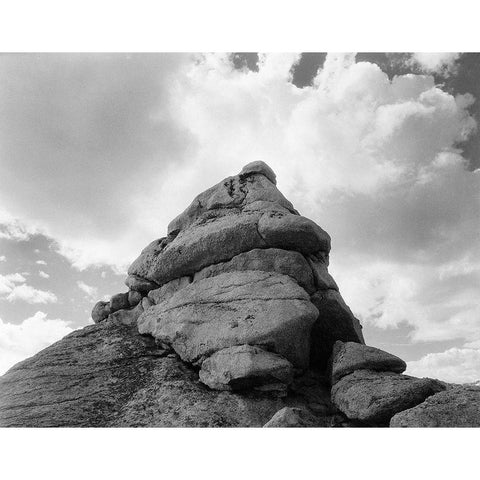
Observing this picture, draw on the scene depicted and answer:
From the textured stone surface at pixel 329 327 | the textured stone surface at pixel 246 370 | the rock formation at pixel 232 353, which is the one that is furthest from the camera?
the textured stone surface at pixel 329 327

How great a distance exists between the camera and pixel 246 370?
50.2ft

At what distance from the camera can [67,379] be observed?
17.1m

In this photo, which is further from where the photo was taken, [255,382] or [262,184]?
[262,184]

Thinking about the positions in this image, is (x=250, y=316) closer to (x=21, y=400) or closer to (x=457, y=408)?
(x=457, y=408)

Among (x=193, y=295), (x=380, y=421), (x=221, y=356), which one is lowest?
(x=380, y=421)

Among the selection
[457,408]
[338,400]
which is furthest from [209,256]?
[457,408]

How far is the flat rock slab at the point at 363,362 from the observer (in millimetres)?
16312

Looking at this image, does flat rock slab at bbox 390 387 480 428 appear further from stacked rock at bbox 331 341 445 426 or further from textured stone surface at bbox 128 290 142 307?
textured stone surface at bbox 128 290 142 307

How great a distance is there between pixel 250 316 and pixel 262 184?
9680mm

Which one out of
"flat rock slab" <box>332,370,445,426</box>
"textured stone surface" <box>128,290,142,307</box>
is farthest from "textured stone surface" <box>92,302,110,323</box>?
"flat rock slab" <box>332,370,445,426</box>

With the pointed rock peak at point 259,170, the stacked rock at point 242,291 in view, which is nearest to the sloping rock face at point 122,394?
the stacked rock at point 242,291

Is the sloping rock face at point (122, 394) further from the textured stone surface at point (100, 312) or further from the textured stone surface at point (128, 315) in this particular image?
the textured stone surface at point (100, 312)

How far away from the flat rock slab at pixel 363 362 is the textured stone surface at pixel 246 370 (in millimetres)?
2151

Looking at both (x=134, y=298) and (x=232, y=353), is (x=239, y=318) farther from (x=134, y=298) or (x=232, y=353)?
(x=134, y=298)
